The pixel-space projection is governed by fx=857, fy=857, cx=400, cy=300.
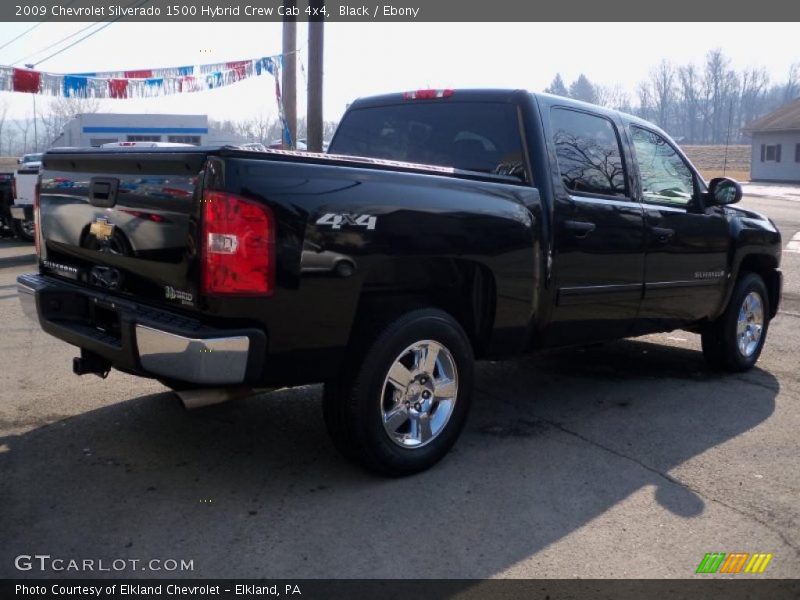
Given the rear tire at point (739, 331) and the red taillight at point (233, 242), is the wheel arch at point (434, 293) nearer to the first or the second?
the red taillight at point (233, 242)

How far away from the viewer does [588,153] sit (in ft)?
17.6

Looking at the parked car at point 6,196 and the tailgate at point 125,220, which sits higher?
the tailgate at point 125,220

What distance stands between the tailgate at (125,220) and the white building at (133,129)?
2865 cm

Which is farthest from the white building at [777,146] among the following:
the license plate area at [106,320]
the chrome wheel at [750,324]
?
the license plate area at [106,320]

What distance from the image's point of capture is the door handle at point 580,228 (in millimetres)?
4996

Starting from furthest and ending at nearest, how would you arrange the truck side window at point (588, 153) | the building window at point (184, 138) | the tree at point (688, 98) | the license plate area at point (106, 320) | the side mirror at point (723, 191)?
the tree at point (688, 98) < the building window at point (184, 138) < the side mirror at point (723, 191) < the truck side window at point (588, 153) < the license plate area at point (106, 320)

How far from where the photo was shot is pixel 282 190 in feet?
11.9

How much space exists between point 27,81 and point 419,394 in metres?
16.0

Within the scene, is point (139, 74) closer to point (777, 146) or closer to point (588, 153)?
point (588, 153)

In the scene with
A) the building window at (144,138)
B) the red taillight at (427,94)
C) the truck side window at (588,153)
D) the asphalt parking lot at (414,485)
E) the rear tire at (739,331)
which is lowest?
the asphalt parking lot at (414,485)

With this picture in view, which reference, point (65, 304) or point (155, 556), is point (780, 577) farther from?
point (65, 304)

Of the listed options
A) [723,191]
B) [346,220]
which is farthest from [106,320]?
[723,191]

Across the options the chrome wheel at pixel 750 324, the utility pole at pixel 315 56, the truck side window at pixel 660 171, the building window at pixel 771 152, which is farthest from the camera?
the building window at pixel 771 152

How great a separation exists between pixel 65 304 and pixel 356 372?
5.06 feet
